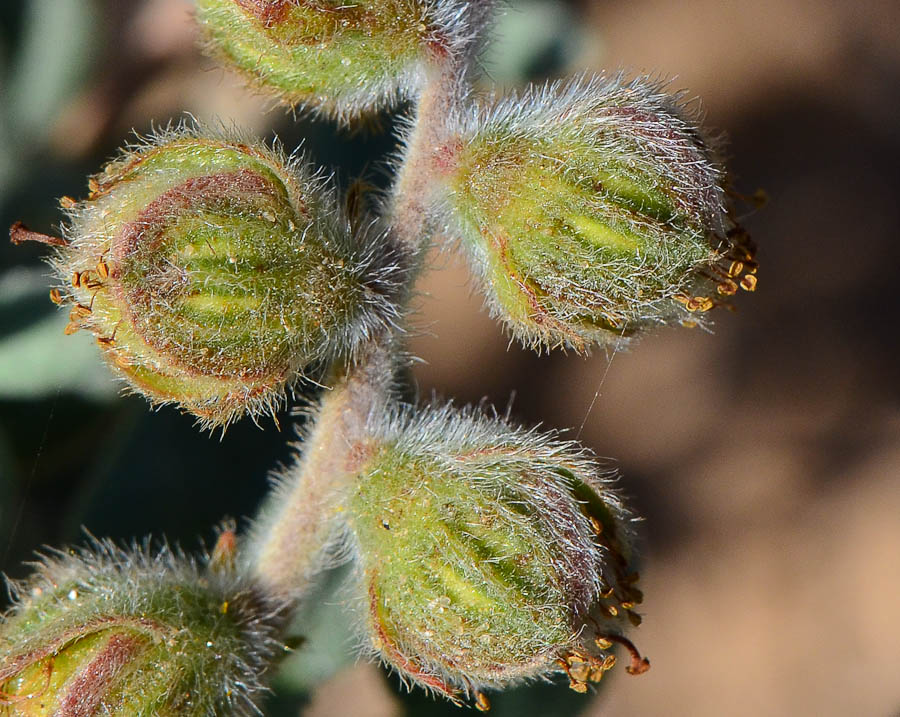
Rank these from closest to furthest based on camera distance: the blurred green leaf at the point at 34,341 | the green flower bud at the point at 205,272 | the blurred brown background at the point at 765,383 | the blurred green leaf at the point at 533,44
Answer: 1. the green flower bud at the point at 205,272
2. the blurred green leaf at the point at 34,341
3. the blurred green leaf at the point at 533,44
4. the blurred brown background at the point at 765,383

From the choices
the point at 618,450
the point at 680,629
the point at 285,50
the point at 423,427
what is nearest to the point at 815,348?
the point at 618,450

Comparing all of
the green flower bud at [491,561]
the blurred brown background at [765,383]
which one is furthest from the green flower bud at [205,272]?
the blurred brown background at [765,383]

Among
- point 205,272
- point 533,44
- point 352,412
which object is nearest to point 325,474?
point 352,412

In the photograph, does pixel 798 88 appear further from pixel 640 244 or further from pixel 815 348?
pixel 640 244

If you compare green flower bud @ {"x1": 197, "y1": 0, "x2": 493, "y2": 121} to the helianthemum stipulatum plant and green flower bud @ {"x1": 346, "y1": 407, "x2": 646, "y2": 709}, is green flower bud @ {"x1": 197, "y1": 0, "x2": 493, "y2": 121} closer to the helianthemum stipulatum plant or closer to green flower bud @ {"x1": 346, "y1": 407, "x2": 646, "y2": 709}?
the helianthemum stipulatum plant

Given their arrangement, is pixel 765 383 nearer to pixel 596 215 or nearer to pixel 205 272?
pixel 596 215

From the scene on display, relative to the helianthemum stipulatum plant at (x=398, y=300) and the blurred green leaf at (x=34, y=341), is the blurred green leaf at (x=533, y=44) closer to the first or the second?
the helianthemum stipulatum plant at (x=398, y=300)

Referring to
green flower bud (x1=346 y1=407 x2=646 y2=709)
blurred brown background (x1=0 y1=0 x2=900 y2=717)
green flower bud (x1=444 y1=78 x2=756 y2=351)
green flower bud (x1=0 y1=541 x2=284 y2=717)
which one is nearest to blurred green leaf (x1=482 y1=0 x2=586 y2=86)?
blurred brown background (x1=0 y1=0 x2=900 y2=717)
